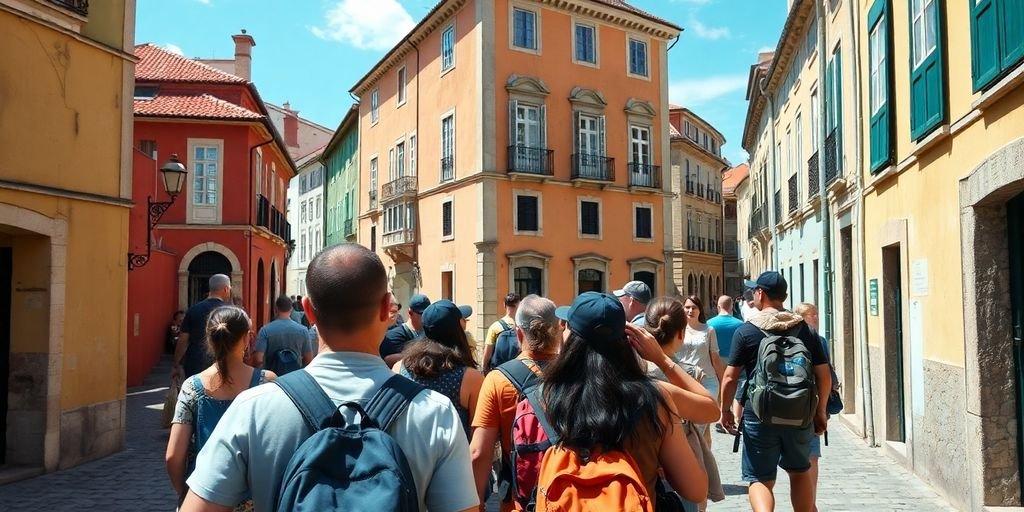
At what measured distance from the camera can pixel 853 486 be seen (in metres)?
7.96

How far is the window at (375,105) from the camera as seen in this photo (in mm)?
39156

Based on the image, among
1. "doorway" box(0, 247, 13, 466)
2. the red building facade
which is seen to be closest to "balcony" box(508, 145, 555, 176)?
the red building facade

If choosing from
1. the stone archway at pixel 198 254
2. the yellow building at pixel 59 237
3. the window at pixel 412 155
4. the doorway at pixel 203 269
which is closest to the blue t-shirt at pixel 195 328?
the yellow building at pixel 59 237

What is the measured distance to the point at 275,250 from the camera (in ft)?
99.5

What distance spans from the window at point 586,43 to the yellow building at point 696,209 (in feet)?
49.9

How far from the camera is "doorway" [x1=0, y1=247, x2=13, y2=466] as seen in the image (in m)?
8.88

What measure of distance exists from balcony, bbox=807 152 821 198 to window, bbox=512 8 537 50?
50.7 ft

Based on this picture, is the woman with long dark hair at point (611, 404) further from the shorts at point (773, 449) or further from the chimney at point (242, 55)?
the chimney at point (242, 55)

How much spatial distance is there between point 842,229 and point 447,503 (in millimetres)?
12540

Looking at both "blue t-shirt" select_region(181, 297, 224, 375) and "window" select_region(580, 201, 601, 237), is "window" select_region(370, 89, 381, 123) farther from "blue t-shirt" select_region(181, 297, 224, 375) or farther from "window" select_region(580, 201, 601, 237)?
"blue t-shirt" select_region(181, 297, 224, 375)

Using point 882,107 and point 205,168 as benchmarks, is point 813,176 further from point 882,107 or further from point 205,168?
point 205,168

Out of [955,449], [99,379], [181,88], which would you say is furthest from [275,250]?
[955,449]

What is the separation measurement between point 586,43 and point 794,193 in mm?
14666

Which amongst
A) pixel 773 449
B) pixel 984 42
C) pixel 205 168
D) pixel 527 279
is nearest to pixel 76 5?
pixel 773 449
